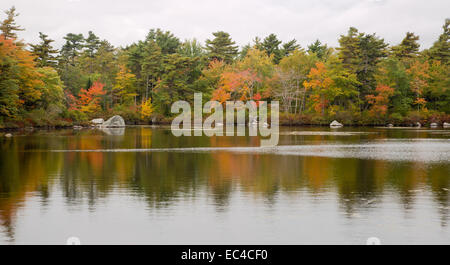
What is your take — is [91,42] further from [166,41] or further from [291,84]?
[291,84]

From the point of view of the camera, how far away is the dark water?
866cm

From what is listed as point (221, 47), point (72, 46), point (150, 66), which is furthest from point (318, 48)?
point (72, 46)

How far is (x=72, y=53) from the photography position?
93875mm

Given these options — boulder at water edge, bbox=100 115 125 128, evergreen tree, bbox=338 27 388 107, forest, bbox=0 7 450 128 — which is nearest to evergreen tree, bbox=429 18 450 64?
forest, bbox=0 7 450 128

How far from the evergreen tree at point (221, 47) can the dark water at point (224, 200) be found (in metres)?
62.0

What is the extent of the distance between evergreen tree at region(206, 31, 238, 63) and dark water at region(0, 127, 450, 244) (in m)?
62.0

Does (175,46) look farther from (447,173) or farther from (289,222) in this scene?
(289,222)

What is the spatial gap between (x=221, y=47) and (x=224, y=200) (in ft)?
237

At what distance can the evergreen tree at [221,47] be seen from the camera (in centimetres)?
8172

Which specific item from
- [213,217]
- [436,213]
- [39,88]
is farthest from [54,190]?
[39,88]

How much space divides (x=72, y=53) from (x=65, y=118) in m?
42.3

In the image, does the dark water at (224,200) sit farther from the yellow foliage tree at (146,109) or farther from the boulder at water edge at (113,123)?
the yellow foliage tree at (146,109)

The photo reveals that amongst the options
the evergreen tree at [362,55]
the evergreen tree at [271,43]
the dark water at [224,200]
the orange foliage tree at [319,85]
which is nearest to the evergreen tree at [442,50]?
the evergreen tree at [362,55]
